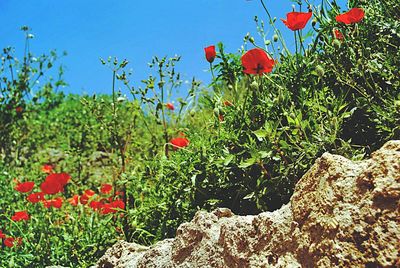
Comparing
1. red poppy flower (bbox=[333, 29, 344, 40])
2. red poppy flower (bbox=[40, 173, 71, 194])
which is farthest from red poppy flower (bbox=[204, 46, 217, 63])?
red poppy flower (bbox=[40, 173, 71, 194])

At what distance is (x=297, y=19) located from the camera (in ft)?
10.9

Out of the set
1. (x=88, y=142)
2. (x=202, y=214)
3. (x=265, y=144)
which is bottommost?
(x=202, y=214)

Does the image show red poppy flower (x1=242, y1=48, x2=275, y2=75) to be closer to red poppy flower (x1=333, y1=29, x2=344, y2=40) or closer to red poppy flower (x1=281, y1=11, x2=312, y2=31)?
red poppy flower (x1=281, y1=11, x2=312, y2=31)

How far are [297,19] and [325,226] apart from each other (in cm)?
152

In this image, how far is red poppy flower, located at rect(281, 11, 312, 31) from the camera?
3.28 m

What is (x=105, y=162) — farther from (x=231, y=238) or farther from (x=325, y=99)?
(x=231, y=238)

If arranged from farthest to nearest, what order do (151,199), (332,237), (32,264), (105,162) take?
(105,162) → (32,264) → (151,199) → (332,237)

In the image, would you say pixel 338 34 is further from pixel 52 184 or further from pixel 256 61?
pixel 52 184

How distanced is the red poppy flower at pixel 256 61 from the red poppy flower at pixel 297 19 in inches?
9.2

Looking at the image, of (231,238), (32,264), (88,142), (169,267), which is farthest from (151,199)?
(88,142)

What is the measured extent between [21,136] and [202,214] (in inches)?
331

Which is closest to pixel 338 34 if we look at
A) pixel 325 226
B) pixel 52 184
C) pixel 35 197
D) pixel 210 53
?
pixel 210 53

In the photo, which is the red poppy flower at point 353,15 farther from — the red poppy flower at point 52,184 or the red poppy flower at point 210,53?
the red poppy flower at point 52,184

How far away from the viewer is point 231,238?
2482 mm
